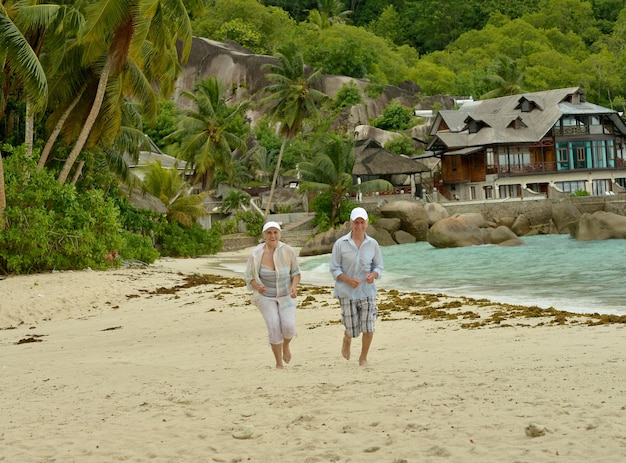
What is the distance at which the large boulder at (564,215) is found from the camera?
43.6 metres

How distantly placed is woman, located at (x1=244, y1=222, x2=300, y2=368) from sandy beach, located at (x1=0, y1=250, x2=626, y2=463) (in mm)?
499

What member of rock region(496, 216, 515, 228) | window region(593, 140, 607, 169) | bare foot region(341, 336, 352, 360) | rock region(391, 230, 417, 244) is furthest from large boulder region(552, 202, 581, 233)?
bare foot region(341, 336, 352, 360)

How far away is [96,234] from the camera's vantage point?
2088cm

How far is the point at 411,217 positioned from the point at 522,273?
19456 mm

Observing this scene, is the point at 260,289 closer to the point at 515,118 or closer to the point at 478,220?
the point at 478,220

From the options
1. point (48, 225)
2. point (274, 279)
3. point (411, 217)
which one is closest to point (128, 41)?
point (48, 225)

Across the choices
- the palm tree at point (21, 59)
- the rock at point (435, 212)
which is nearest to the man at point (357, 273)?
the palm tree at point (21, 59)

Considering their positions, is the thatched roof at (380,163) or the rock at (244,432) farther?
the thatched roof at (380,163)

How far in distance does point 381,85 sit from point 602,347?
58885 millimetres

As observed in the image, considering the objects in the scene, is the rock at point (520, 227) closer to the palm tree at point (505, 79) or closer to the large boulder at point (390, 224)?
the large boulder at point (390, 224)

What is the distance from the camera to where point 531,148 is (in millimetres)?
54219

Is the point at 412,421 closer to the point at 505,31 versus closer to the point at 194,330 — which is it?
the point at 194,330

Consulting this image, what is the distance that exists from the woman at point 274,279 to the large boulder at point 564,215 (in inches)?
1525

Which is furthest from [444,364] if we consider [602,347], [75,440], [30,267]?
[30,267]
